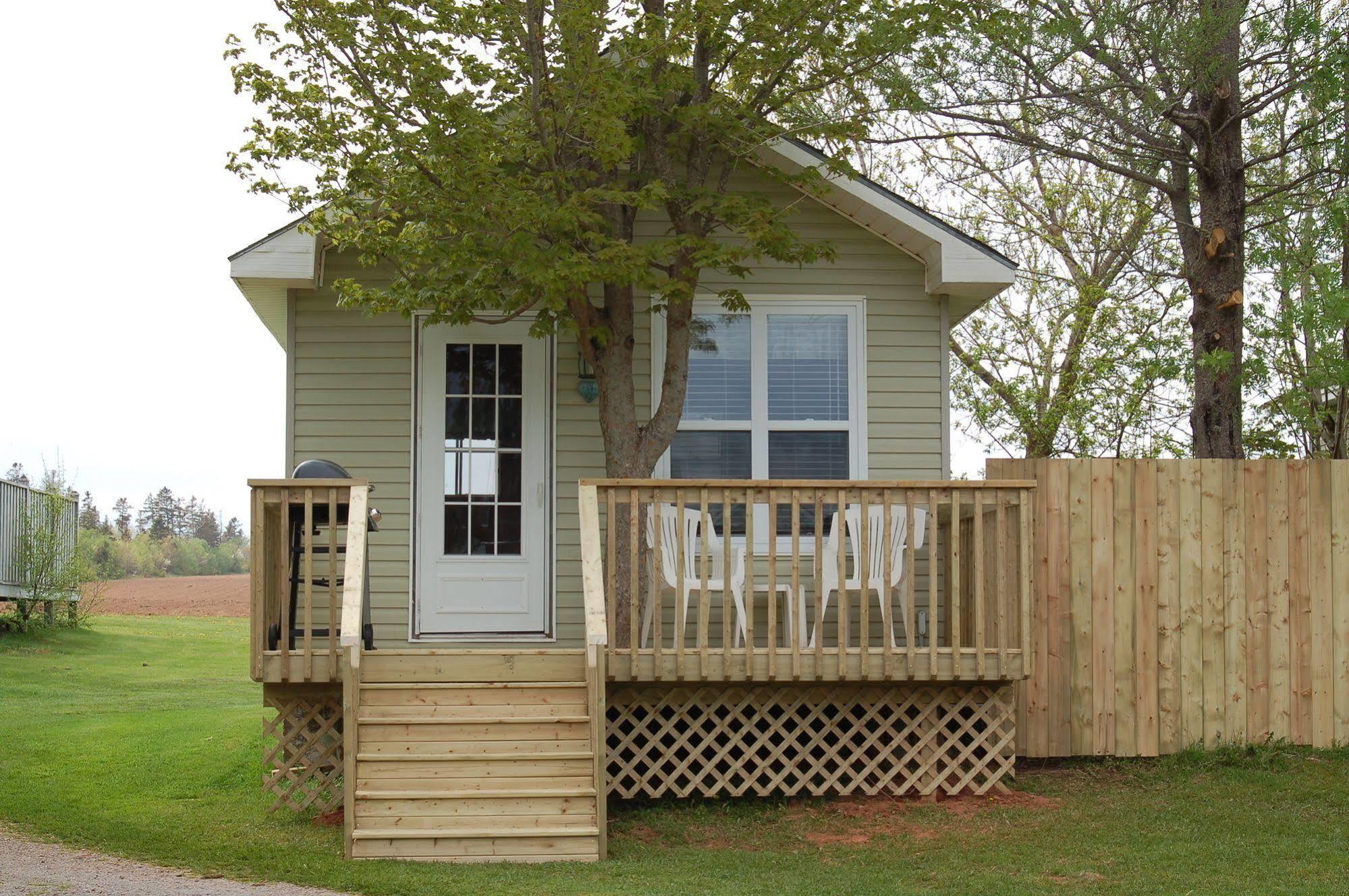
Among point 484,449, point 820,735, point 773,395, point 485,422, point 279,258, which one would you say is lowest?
point 820,735

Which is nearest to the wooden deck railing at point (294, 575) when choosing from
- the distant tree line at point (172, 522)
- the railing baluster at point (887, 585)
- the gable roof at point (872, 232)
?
the gable roof at point (872, 232)

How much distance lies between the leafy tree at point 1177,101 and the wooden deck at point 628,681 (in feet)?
11.5

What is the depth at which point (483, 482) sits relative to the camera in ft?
29.9

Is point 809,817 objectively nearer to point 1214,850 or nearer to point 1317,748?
point 1214,850

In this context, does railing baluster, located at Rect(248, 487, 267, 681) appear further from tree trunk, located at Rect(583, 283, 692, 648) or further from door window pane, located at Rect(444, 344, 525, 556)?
tree trunk, located at Rect(583, 283, 692, 648)

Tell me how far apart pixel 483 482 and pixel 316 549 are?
126 cm

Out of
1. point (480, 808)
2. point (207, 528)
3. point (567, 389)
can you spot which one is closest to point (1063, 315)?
point (567, 389)

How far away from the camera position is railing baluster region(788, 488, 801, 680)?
24.0 ft

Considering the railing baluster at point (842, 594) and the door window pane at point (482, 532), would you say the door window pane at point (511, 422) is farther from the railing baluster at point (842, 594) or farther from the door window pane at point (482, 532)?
the railing baluster at point (842, 594)

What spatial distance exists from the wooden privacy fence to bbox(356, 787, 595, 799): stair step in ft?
10.8

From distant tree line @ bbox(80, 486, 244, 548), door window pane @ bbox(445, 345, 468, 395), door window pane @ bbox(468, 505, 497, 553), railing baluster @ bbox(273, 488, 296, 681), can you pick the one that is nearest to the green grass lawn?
railing baluster @ bbox(273, 488, 296, 681)

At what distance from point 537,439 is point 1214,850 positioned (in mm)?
4961

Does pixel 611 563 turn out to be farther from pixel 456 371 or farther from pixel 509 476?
pixel 456 371

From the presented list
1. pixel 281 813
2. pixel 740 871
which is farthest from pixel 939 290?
pixel 281 813
